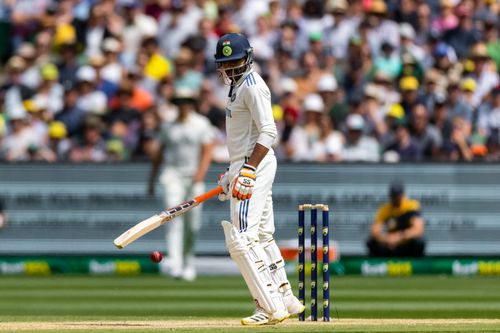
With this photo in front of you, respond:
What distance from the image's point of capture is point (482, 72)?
18.4 meters

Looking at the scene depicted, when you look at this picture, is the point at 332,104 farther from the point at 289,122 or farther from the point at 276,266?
the point at 276,266

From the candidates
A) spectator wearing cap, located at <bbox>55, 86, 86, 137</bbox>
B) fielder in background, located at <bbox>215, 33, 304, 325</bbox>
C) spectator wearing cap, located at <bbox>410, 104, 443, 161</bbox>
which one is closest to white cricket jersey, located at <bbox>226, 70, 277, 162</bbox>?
fielder in background, located at <bbox>215, 33, 304, 325</bbox>

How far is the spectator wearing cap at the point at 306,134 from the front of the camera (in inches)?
690

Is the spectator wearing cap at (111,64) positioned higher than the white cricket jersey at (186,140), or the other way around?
the spectator wearing cap at (111,64)

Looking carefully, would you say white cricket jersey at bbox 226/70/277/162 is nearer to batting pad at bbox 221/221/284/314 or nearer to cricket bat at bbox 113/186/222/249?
cricket bat at bbox 113/186/222/249

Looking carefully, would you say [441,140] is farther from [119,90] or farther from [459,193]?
[119,90]

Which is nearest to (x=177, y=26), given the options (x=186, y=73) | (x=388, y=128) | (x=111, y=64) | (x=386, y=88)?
(x=111, y=64)

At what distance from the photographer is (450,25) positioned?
19266 mm

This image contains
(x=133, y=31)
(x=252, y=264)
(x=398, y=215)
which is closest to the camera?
(x=252, y=264)

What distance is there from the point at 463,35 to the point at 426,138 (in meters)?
2.23

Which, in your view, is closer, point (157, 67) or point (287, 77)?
point (287, 77)

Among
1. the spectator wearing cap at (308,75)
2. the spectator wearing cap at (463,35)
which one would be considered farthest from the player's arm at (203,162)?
the spectator wearing cap at (463,35)

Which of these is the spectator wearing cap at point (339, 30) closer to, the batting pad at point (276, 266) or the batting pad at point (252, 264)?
the batting pad at point (276, 266)

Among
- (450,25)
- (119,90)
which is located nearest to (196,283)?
(119,90)
